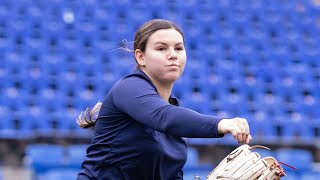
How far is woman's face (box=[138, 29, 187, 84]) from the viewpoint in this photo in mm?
3074

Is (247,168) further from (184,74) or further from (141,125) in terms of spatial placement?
(184,74)

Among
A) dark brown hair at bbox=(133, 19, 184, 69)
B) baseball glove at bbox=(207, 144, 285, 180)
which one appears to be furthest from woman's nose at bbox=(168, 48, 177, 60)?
baseball glove at bbox=(207, 144, 285, 180)

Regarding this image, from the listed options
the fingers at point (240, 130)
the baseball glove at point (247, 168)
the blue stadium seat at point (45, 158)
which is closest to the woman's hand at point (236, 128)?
the fingers at point (240, 130)

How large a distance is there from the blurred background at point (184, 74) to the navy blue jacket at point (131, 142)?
Answer: 16.0 ft

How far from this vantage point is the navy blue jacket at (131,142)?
2.97 meters

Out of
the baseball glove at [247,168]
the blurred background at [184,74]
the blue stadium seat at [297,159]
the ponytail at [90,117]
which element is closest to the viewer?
the baseball glove at [247,168]

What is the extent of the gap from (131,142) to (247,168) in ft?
1.74

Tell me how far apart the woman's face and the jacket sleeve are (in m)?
0.09

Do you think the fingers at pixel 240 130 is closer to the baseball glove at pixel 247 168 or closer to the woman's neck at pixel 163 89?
the baseball glove at pixel 247 168

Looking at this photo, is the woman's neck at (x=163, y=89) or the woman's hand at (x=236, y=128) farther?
the woman's neck at (x=163, y=89)

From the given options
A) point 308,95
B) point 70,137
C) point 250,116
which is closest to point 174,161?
point 70,137

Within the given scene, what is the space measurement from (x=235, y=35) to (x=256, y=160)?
8854mm

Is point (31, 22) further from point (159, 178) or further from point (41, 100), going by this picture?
point (159, 178)

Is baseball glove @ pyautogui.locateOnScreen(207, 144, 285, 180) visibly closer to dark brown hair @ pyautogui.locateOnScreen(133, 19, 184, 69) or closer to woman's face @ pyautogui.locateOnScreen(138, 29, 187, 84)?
woman's face @ pyautogui.locateOnScreen(138, 29, 187, 84)
